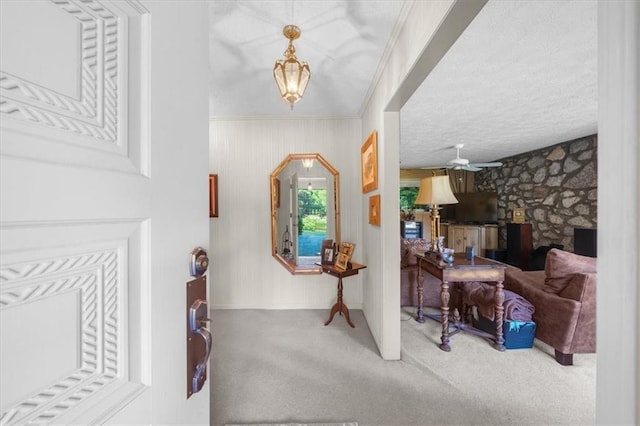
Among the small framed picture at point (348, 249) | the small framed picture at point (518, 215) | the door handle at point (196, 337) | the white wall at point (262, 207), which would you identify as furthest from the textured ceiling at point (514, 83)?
the door handle at point (196, 337)

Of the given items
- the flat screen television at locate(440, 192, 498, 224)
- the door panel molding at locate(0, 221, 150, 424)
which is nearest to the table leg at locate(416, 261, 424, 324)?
the door panel molding at locate(0, 221, 150, 424)

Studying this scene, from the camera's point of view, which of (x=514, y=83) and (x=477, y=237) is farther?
(x=477, y=237)

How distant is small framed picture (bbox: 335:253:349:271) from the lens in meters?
2.71

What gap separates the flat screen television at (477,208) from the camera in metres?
5.57

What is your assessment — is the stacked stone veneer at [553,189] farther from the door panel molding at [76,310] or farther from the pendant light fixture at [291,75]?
the door panel molding at [76,310]

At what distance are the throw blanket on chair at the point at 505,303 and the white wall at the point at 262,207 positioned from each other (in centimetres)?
122

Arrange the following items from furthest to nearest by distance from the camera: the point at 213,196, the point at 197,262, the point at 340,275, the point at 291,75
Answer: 1. the point at 213,196
2. the point at 340,275
3. the point at 291,75
4. the point at 197,262

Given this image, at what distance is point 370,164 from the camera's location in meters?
2.53

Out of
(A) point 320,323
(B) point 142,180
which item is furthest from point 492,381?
(B) point 142,180

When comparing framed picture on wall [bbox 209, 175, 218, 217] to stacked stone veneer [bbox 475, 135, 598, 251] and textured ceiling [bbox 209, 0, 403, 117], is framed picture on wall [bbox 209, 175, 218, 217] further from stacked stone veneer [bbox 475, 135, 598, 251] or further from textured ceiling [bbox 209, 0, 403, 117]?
stacked stone veneer [bbox 475, 135, 598, 251]

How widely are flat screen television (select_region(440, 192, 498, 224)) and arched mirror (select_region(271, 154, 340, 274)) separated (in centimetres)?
415

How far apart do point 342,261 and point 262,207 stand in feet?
4.01

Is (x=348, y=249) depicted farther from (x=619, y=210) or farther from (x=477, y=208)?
(x=477, y=208)

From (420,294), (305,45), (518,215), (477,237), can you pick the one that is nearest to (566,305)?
(420,294)
